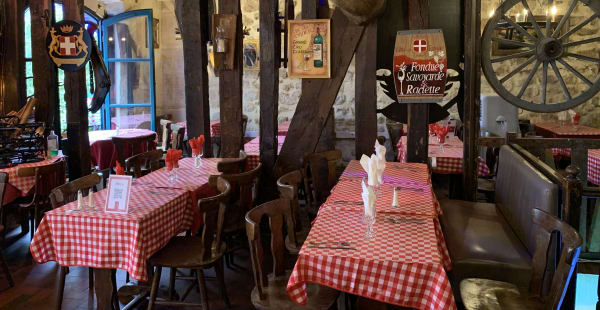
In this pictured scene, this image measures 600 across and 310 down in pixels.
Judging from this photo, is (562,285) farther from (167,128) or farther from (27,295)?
(167,128)

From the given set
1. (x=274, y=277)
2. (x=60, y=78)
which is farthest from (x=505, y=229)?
(x=60, y=78)

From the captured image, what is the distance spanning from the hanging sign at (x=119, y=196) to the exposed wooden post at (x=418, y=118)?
102 inches

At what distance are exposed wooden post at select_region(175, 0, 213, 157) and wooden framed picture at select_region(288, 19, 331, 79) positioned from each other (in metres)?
0.84

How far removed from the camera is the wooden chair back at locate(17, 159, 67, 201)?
450 centimetres

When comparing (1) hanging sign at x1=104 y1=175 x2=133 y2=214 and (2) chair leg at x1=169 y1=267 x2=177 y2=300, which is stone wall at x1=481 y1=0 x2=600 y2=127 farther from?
(1) hanging sign at x1=104 y1=175 x2=133 y2=214

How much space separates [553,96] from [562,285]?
269 inches

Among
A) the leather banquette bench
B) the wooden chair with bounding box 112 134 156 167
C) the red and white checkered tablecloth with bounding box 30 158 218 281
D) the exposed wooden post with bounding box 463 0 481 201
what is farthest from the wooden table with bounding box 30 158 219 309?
the wooden chair with bounding box 112 134 156 167

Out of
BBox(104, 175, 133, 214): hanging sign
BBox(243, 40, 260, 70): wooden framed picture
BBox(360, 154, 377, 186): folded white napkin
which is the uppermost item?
BBox(243, 40, 260, 70): wooden framed picture

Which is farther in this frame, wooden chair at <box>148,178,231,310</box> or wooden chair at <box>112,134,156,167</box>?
wooden chair at <box>112,134,156,167</box>

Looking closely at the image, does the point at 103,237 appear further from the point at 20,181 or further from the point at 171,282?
the point at 20,181

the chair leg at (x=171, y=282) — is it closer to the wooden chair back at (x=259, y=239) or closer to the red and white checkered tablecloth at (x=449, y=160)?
the wooden chair back at (x=259, y=239)

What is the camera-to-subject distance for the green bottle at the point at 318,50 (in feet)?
15.6

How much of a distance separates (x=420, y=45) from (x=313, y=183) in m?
1.47

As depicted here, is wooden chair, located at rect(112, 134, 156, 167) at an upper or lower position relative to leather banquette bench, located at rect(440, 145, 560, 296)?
upper
